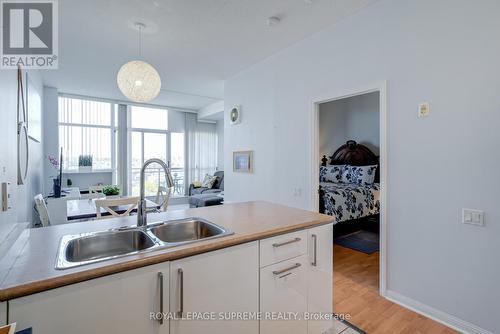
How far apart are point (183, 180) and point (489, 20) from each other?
6760 millimetres

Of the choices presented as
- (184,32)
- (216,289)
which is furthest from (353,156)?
(216,289)

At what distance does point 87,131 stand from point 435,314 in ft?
22.3

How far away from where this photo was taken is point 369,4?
2336 mm

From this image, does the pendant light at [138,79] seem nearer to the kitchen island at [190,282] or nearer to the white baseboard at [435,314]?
the kitchen island at [190,282]

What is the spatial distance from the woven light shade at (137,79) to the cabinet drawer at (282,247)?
78.3 inches

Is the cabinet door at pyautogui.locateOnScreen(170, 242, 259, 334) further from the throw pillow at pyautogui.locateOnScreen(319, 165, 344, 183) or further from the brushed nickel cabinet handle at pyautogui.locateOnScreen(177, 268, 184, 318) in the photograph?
the throw pillow at pyautogui.locateOnScreen(319, 165, 344, 183)

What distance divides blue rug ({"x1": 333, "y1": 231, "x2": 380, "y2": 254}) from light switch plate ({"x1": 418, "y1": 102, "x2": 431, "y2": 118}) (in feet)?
6.74

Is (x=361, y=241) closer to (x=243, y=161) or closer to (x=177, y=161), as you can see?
(x=243, y=161)

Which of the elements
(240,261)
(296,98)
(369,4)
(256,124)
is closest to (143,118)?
(256,124)

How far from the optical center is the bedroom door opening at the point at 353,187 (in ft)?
7.47

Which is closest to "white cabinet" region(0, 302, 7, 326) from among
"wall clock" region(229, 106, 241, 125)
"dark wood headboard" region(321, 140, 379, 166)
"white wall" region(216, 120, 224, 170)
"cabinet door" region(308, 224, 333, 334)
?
"cabinet door" region(308, 224, 333, 334)

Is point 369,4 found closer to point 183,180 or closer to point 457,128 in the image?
point 457,128

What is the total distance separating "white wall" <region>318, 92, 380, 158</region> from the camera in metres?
5.31

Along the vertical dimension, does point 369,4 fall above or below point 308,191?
above
